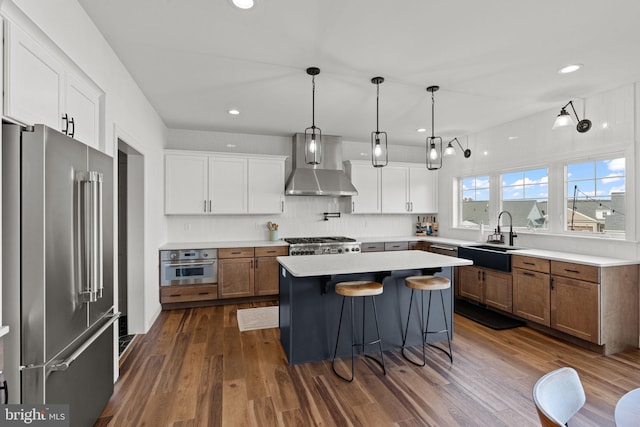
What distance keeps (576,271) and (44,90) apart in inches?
181

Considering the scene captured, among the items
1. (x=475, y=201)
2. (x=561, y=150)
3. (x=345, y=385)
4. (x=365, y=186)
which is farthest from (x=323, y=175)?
(x=345, y=385)

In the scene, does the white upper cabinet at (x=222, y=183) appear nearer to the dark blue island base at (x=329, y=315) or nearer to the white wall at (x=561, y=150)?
the dark blue island base at (x=329, y=315)

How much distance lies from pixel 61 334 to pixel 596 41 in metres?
4.06

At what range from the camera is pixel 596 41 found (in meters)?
2.46

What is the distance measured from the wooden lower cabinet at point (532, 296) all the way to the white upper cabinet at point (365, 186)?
2571 mm

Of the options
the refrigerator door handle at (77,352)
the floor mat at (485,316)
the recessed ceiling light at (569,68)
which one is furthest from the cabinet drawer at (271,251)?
the recessed ceiling light at (569,68)

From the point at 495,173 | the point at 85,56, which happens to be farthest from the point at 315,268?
the point at 495,173

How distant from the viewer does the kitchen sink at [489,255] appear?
13.1 feet

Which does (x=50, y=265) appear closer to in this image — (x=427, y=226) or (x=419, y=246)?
(x=419, y=246)

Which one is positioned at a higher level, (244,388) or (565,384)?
(565,384)

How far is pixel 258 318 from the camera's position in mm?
4086

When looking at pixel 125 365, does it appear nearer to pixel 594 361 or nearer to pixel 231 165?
pixel 231 165

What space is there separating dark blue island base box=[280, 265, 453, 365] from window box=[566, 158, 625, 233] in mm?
2034

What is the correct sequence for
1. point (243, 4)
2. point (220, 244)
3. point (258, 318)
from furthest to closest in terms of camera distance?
1. point (220, 244)
2. point (258, 318)
3. point (243, 4)
